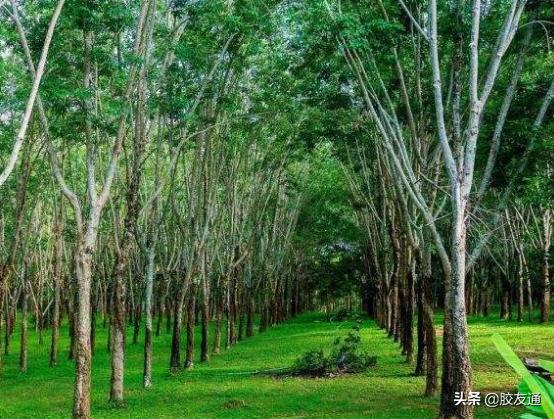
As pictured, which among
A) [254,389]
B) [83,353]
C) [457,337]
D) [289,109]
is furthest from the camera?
[289,109]

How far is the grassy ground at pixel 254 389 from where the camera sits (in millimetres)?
17188

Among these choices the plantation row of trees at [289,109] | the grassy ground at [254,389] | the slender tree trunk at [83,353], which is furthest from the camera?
the grassy ground at [254,389]

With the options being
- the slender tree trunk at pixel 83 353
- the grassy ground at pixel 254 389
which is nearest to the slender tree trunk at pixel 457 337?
the grassy ground at pixel 254 389

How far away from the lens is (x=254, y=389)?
20.9 meters

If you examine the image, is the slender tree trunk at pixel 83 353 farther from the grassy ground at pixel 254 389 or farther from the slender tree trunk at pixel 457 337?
the slender tree trunk at pixel 457 337

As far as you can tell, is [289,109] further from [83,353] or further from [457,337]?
[457,337]

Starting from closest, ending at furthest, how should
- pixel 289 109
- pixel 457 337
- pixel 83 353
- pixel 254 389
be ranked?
pixel 457 337, pixel 83 353, pixel 254 389, pixel 289 109

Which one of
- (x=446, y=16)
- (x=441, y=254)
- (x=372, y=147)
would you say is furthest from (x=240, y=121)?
(x=441, y=254)

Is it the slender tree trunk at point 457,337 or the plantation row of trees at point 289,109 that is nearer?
the slender tree trunk at point 457,337

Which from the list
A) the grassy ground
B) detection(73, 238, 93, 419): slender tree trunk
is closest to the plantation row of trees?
detection(73, 238, 93, 419): slender tree trunk

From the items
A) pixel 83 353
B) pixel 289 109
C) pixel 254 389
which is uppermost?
pixel 289 109

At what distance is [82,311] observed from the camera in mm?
14781

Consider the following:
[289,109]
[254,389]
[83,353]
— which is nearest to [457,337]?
[83,353]

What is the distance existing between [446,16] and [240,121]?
41.1 ft
